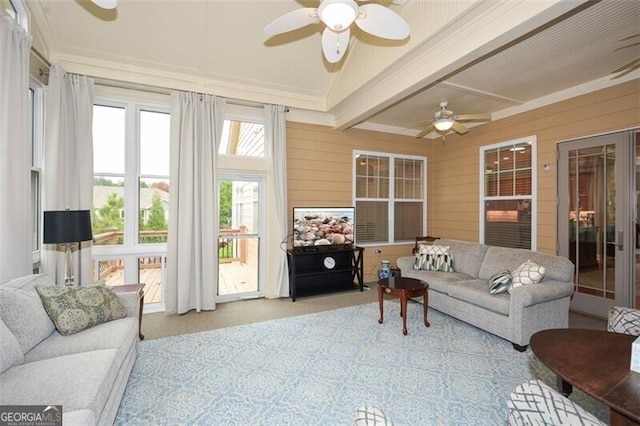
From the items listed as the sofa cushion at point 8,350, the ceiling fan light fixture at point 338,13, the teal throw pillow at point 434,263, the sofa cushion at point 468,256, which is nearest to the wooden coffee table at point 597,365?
the sofa cushion at point 468,256

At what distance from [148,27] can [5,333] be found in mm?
3601

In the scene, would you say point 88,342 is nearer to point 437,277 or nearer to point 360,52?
point 437,277

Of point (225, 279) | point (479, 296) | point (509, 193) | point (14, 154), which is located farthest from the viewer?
point (509, 193)

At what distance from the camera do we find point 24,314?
198 centimetres

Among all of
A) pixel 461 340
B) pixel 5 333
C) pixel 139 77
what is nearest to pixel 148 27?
pixel 139 77

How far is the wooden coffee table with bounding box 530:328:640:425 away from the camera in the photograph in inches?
56.1

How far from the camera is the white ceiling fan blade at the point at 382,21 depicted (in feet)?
7.34

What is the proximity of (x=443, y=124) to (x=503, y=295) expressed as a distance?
2455 mm

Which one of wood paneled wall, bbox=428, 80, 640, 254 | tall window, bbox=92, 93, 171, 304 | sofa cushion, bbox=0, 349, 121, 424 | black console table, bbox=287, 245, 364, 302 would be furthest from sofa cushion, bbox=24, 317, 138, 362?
wood paneled wall, bbox=428, 80, 640, 254

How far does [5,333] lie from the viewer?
5.75 feet

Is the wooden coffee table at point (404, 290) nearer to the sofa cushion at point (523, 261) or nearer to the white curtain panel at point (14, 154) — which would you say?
the sofa cushion at point (523, 261)

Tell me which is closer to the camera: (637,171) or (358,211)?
(637,171)

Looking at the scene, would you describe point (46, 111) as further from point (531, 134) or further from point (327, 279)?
point (531, 134)

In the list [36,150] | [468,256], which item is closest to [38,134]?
[36,150]
